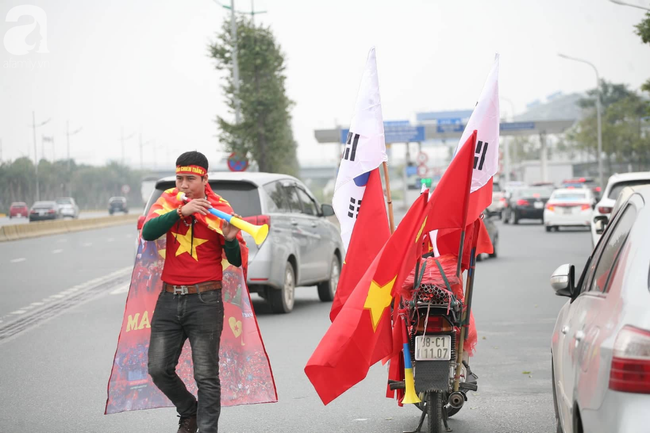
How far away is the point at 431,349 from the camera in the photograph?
18.8 ft

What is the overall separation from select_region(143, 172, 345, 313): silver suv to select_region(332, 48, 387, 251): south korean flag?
4984mm

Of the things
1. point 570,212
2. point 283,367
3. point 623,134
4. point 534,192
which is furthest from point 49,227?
point 623,134

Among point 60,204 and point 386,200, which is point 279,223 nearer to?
point 386,200

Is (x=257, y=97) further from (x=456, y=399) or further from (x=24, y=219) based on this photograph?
(x=24, y=219)

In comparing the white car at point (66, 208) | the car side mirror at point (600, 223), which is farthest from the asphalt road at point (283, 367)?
the white car at point (66, 208)

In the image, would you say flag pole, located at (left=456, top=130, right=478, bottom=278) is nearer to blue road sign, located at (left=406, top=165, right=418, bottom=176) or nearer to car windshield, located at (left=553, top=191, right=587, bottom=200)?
car windshield, located at (left=553, top=191, right=587, bottom=200)

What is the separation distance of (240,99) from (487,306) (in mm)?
23398

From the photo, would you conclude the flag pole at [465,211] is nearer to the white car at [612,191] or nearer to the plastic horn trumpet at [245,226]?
the plastic horn trumpet at [245,226]

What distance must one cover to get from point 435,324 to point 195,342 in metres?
Answer: 1.39

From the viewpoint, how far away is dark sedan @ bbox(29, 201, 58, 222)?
62931 mm

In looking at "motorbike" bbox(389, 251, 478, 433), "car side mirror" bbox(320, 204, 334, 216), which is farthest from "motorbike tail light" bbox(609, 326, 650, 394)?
"car side mirror" bbox(320, 204, 334, 216)

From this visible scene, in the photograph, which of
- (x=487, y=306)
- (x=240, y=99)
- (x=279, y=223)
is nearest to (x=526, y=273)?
(x=487, y=306)

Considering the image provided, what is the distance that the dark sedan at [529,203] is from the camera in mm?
41875

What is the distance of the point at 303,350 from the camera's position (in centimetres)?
1004
